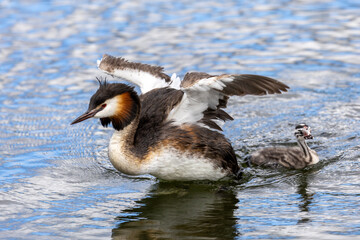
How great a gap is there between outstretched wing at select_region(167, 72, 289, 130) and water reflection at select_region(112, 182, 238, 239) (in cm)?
88

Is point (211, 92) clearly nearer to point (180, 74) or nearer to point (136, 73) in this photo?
point (136, 73)

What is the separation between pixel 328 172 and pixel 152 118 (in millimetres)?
2432

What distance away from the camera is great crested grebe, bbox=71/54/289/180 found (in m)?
7.84

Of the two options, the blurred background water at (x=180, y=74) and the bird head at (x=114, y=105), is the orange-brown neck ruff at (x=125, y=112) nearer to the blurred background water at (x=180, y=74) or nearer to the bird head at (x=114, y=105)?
the bird head at (x=114, y=105)

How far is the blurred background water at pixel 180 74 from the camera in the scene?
752 cm

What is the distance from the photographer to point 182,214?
783 cm

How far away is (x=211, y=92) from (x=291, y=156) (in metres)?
1.89

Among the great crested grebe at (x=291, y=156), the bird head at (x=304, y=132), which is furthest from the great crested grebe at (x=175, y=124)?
the bird head at (x=304, y=132)

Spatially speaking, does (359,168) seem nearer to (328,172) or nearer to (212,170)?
(328,172)

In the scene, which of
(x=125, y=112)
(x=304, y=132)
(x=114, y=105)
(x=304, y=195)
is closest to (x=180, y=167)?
(x=125, y=112)

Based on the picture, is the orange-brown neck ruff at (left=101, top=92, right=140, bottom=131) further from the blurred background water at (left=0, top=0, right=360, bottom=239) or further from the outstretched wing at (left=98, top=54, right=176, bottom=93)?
the outstretched wing at (left=98, top=54, right=176, bottom=93)

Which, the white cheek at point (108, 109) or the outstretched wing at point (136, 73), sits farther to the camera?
the outstretched wing at point (136, 73)

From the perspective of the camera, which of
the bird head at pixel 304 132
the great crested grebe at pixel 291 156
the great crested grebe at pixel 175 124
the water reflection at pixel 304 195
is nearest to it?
the water reflection at pixel 304 195

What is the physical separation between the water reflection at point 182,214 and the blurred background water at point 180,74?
23 mm
